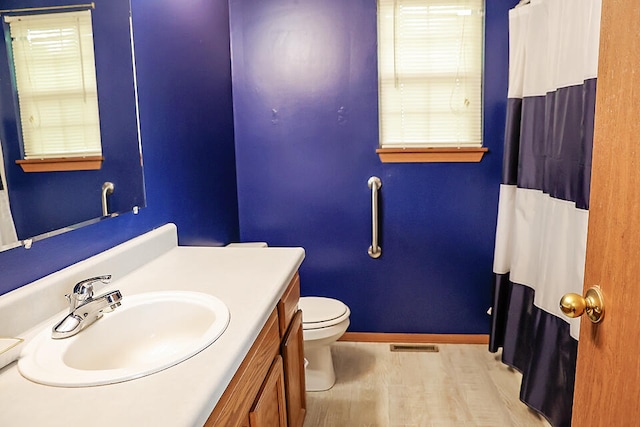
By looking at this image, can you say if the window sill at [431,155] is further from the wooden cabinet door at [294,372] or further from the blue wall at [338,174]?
the wooden cabinet door at [294,372]

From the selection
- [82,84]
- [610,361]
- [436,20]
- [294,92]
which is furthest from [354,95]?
[610,361]

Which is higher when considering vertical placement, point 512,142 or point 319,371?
point 512,142

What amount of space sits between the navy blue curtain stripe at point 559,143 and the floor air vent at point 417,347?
1.09 m

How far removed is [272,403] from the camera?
1.40 m

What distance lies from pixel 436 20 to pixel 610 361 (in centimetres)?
222

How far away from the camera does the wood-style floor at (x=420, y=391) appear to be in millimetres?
2137

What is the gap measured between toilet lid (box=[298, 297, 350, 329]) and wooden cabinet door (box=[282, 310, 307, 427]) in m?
0.37

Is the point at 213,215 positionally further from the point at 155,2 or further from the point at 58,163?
the point at 58,163

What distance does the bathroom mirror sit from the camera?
3.65 ft

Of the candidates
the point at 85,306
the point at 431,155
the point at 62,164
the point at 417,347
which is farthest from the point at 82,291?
the point at 417,347

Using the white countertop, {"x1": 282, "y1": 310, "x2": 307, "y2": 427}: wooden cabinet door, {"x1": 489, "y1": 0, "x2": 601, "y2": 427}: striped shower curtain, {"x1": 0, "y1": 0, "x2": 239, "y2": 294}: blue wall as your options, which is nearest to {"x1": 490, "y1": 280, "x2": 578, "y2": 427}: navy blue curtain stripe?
{"x1": 489, "y1": 0, "x2": 601, "y2": 427}: striped shower curtain

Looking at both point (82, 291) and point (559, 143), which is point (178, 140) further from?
point (559, 143)

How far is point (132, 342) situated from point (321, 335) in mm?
1121

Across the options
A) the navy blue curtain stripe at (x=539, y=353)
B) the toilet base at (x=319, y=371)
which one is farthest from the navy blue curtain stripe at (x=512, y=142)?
the toilet base at (x=319, y=371)
